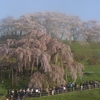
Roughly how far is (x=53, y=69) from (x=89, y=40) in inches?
1689

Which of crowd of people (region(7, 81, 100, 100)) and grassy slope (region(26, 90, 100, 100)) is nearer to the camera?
crowd of people (region(7, 81, 100, 100))

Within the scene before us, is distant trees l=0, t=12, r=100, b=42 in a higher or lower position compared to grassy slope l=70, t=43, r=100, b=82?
higher

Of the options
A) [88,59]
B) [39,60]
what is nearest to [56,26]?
[88,59]

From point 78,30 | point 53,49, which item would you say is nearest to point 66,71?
point 53,49

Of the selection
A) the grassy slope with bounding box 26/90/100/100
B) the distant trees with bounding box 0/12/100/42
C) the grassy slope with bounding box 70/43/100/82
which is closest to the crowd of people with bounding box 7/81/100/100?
the grassy slope with bounding box 26/90/100/100

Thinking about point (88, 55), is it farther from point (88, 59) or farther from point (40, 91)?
point (40, 91)

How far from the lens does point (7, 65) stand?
43.6 meters

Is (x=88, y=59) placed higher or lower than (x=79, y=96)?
higher

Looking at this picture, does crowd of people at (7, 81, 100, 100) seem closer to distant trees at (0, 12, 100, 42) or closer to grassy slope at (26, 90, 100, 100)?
grassy slope at (26, 90, 100, 100)

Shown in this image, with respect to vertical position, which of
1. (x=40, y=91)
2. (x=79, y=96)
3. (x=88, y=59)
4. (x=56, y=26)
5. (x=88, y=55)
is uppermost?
(x=56, y=26)

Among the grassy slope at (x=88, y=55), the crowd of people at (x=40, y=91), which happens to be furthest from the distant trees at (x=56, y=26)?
the crowd of people at (x=40, y=91)

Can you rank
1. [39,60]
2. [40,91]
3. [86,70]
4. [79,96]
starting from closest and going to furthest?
[40,91] < [79,96] < [39,60] < [86,70]

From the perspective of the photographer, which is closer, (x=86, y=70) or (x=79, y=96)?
(x=79, y=96)

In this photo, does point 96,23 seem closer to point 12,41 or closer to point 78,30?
point 78,30
